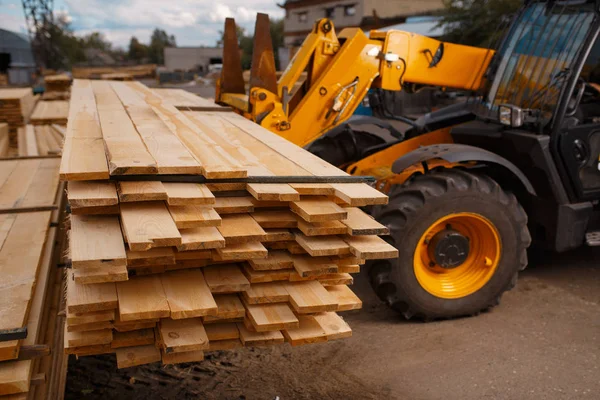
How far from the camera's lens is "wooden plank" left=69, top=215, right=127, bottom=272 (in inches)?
94.2

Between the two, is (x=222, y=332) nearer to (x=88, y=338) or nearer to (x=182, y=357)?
(x=182, y=357)

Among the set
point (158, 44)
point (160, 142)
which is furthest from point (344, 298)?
point (158, 44)

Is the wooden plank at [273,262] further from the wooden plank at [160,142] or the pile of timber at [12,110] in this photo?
the pile of timber at [12,110]

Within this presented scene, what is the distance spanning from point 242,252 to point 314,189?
49cm

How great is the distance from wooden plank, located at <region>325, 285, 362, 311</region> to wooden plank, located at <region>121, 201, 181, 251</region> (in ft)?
3.15

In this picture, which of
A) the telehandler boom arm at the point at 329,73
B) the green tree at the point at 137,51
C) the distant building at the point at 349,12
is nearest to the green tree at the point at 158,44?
the green tree at the point at 137,51

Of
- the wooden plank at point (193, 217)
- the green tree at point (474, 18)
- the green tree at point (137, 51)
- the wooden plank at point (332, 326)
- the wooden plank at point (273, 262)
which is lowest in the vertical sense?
the green tree at point (137, 51)

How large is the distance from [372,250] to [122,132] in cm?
185

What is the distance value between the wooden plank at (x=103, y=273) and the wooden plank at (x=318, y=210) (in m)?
0.84

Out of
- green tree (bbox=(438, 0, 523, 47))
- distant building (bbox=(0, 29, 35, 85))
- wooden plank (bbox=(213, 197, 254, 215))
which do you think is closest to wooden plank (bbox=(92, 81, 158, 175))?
wooden plank (bbox=(213, 197, 254, 215))

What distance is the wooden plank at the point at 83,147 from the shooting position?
8.90 ft

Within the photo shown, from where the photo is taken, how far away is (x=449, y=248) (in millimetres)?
4949

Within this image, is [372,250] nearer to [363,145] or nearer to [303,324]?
[303,324]

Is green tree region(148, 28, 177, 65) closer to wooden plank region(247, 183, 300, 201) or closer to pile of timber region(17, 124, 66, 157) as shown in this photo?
pile of timber region(17, 124, 66, 157)
